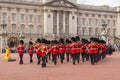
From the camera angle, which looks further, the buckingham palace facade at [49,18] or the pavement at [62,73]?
the buckingham palace facade at [49,18]

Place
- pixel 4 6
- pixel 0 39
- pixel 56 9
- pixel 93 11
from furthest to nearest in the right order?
pixel 93 11
pixel 56 9
pixel 4 6
pixel 0 39

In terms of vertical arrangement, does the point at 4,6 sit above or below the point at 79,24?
above

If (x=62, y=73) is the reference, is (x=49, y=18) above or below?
below

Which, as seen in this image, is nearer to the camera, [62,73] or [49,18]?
[62,73]

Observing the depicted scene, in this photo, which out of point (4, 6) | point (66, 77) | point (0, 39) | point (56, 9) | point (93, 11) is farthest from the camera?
point (93, 11)

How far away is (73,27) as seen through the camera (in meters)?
78.8

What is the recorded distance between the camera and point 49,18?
74875 millimetres

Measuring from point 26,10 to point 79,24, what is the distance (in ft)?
51.6

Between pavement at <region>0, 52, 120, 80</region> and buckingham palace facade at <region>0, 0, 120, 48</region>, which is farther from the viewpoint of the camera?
buckingham palace facade at <region>0, 0, 120, 48</region>

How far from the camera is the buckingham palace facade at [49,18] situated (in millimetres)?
69781

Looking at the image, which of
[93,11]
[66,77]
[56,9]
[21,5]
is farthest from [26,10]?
[66,77]

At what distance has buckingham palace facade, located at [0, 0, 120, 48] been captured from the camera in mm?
69781

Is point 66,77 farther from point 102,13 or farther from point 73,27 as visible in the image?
point 102,13

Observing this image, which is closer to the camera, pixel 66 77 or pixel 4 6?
pixel 66 77
